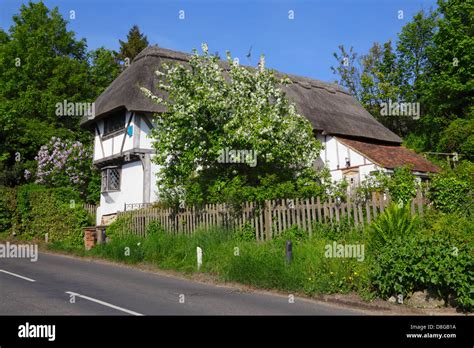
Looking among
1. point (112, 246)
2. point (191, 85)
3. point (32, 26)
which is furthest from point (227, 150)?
point (32, 26)

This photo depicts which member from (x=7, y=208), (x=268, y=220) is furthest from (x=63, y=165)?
(x=268, y=220)

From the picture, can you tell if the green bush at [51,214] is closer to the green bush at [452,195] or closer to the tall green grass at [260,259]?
the tall green grass at [260,259]

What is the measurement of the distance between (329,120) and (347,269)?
17.4m

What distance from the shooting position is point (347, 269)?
30.5 ft

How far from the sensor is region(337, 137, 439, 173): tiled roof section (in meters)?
22.9

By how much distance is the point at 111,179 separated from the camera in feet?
74.8

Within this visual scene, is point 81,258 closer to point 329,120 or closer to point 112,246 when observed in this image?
point 112,246

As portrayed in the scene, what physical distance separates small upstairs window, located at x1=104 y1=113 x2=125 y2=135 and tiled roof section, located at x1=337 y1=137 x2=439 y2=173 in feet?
35.7

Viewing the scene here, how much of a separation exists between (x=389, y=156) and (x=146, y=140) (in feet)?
39.8

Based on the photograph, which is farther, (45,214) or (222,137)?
(45,214)

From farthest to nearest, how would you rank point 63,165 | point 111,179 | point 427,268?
1. point 63,165
2. point 111,179
3. point 427,268

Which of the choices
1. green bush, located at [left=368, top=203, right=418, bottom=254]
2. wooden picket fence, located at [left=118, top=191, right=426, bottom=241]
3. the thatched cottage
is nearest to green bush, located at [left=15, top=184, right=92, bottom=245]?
the thatched cottage

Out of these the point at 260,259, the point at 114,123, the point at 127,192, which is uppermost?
the point at 114,123

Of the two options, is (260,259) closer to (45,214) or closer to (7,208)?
(45,214)
